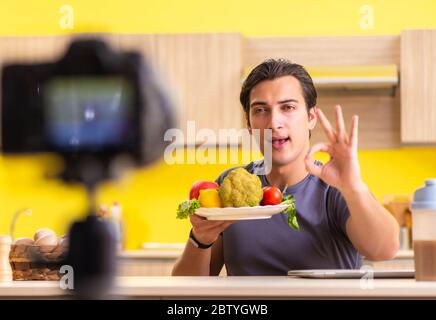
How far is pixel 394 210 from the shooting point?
11.2ft

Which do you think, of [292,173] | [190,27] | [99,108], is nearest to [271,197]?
[292,173]

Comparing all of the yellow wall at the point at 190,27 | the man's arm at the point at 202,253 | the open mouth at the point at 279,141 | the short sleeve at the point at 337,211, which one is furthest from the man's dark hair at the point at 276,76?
the yellow wall at the point at 190,27

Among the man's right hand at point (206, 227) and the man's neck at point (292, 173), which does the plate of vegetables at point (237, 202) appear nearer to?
the man's right hand at point (206, 227)

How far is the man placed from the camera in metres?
1.43

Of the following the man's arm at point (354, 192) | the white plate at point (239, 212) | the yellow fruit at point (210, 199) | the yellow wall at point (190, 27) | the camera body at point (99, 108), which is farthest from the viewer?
the yellow wall at point (190, 27)

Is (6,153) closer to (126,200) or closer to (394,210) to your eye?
(394,210)

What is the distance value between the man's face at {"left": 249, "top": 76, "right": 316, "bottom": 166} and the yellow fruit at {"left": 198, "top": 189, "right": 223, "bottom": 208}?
0.33 m

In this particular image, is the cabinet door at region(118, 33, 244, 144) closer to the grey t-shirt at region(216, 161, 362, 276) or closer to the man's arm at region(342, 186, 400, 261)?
the grey t-shirt at region(216, 161, 362, 276)

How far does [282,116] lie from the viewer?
178 cm

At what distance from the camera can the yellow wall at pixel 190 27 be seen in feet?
12.0

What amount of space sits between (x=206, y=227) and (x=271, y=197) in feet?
0.48

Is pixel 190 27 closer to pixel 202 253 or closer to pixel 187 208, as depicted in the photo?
pixel 202 253

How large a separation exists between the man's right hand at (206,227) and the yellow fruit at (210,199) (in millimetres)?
37
